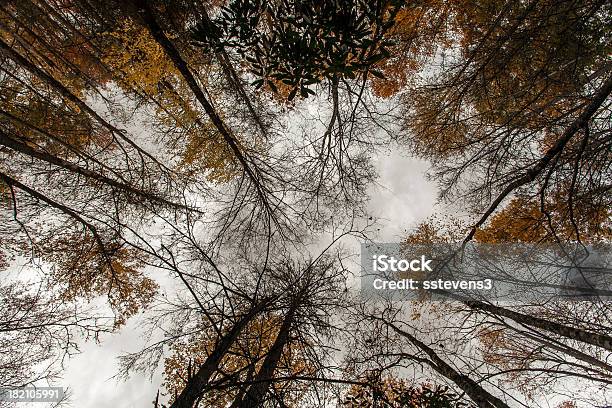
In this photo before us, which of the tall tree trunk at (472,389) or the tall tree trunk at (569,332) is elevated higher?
the tall tree trunk at (569,332)

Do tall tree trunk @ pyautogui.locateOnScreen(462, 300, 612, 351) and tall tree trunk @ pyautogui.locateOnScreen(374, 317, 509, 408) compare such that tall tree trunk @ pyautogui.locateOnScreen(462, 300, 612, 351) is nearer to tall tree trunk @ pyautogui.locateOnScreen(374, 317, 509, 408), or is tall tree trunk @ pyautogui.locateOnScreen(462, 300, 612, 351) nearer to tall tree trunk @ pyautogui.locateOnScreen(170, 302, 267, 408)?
tall tree trunk @ pyautogui.locateOnScreen(374, 317, 509, 408)

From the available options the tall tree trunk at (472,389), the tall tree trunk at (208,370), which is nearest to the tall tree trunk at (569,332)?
the tall tree trunk at (472,389)

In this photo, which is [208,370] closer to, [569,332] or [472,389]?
[472,389]

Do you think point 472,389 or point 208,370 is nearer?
point 208,370

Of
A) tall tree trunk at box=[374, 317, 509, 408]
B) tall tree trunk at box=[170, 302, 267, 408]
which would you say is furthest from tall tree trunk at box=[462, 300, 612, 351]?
tall tree trunk at box=[170, 302, 267, 408]

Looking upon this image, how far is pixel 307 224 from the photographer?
8070 millimetres

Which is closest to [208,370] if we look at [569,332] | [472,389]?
[472,389]

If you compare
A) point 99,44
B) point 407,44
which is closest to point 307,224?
point 407,44

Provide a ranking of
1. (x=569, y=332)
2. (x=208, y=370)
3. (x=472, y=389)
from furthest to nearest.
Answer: (x=472, y=389)
(x=569, y=332)
(x=208, y=370)

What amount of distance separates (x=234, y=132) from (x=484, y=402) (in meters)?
7.68

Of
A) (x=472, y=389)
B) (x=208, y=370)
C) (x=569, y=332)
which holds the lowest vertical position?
(x=208, y=370)

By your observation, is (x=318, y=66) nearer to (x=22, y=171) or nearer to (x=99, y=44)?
(x=99, y=44)

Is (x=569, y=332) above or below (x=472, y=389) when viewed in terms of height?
above

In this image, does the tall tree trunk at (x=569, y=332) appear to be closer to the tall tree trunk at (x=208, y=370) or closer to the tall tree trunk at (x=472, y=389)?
the tall tree trunk at (x=472, y=389)
